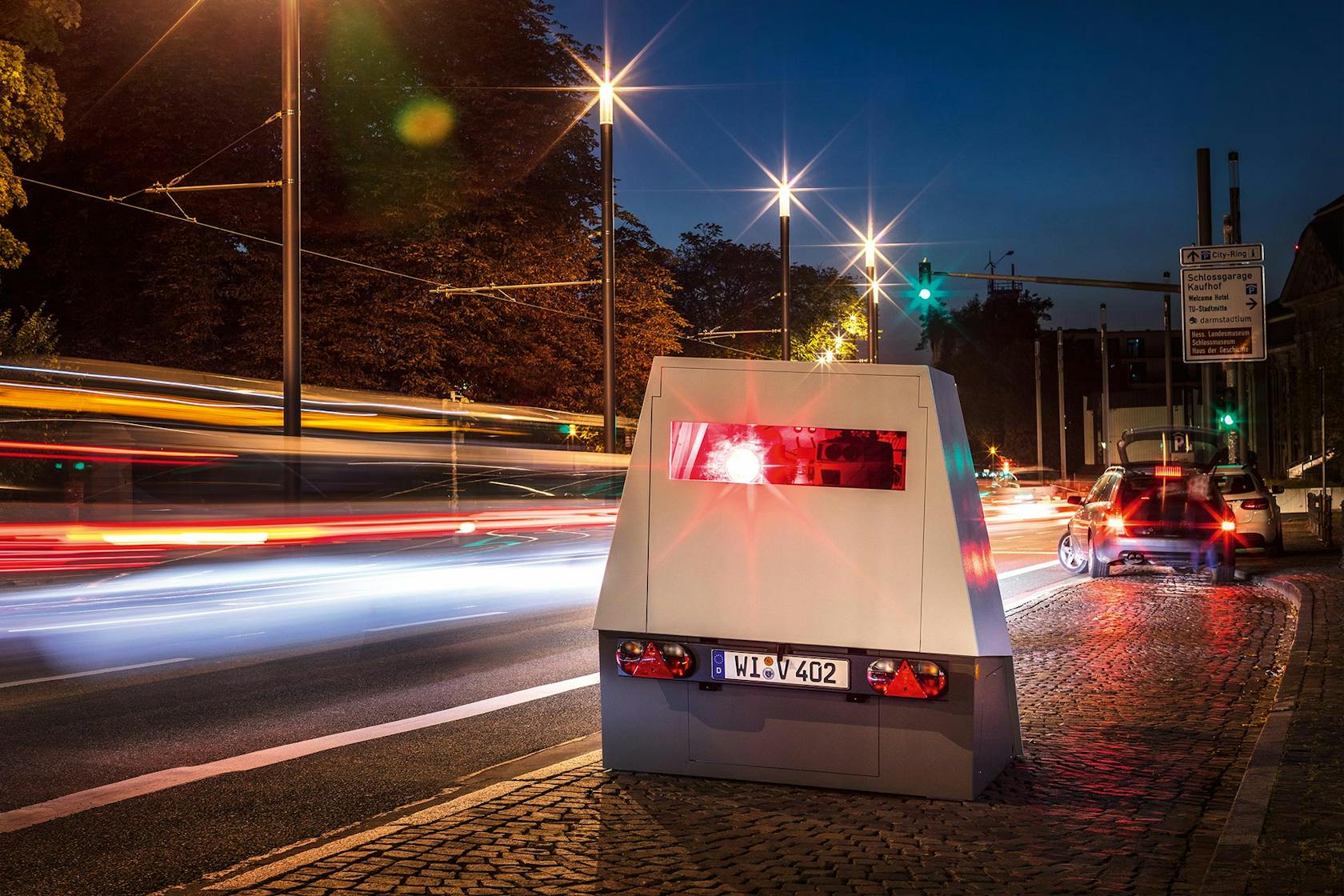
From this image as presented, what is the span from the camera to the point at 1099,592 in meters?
18.2

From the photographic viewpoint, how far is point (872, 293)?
4856cm

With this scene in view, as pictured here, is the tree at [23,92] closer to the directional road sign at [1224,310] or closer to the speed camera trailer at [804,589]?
the directional road sign at [1224,310]

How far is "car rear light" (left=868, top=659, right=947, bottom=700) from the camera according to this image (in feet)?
21.4

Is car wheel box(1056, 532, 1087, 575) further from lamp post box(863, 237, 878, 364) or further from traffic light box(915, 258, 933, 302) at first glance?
lamp post box(863, 237, 878, 364)

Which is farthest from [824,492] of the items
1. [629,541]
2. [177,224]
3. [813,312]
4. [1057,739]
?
[813,312]

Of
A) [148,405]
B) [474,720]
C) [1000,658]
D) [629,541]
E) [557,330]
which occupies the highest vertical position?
[557,330]

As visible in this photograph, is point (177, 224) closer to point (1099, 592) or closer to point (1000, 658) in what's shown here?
point (1099, 592)

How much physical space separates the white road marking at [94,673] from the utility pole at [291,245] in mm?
6036

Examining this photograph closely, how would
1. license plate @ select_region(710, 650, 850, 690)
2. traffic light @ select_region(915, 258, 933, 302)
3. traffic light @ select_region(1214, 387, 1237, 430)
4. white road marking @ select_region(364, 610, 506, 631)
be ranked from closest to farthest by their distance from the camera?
license plate @ select_region(710, 650, 850, 690) < white road marking @ select_region(364, 610, 506, 631) < traffic light @ select_region(1214, 387, 1237, 430) < traffic light @ select_region(915, 258, 933, 302)

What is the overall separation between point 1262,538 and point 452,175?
70.7 feet

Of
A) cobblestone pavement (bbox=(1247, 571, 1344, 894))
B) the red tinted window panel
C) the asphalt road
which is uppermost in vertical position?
the red tinted window panel

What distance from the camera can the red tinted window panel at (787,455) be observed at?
668cm

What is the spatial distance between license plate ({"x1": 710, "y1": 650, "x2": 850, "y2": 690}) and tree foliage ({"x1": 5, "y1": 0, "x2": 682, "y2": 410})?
29324 mm

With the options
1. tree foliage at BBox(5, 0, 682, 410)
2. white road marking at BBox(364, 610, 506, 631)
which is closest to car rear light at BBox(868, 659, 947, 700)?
white road marking at BBox(364, 610, 506, 631)
